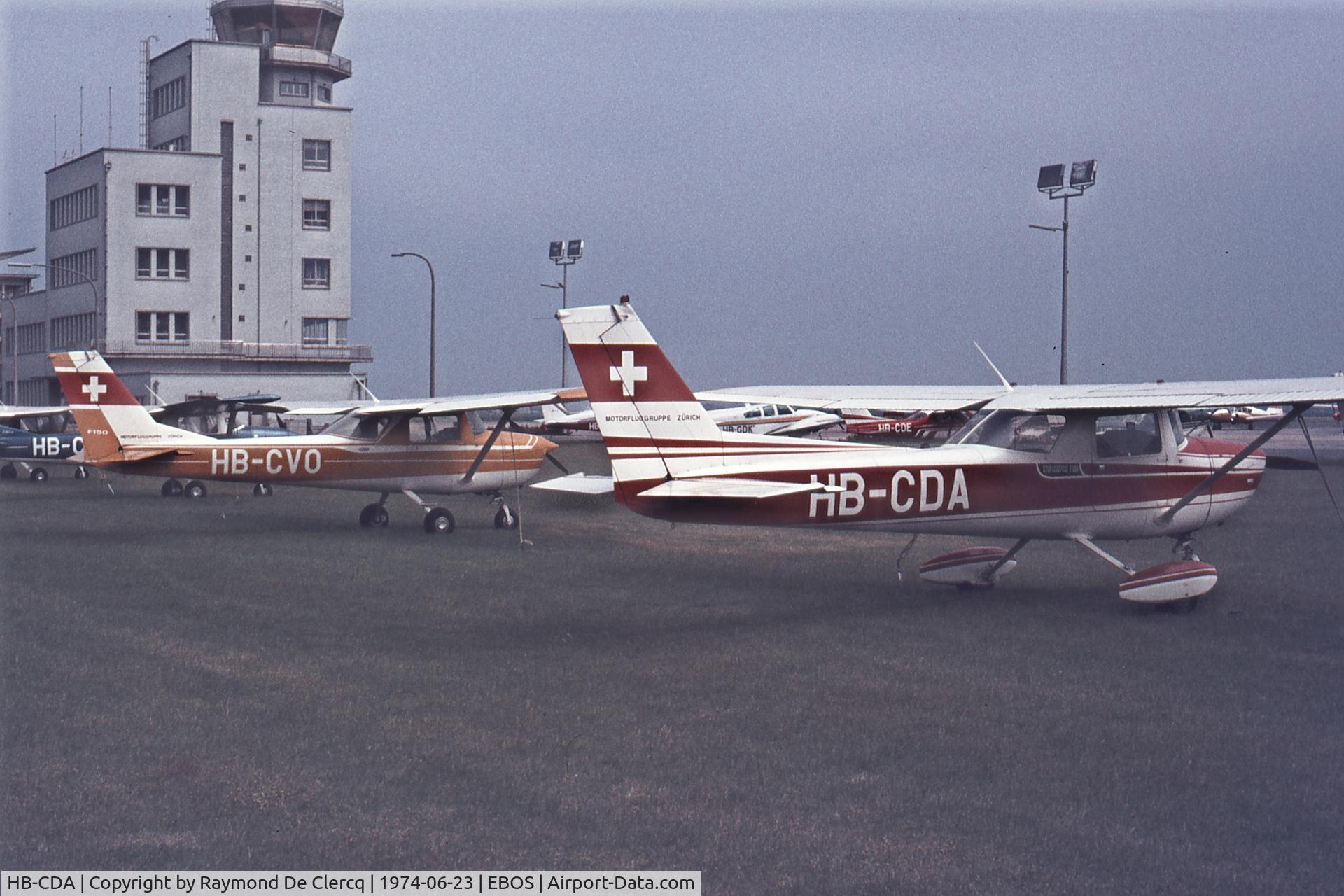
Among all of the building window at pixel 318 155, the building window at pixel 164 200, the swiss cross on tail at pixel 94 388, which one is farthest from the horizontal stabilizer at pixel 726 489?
the building window at pixel 318 155

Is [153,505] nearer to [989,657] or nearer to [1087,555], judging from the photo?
[1087,555]

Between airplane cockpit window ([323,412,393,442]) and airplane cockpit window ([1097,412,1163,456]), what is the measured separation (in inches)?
474

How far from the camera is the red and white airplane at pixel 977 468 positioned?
11375 millimetres

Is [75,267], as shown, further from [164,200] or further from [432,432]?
[432,432]

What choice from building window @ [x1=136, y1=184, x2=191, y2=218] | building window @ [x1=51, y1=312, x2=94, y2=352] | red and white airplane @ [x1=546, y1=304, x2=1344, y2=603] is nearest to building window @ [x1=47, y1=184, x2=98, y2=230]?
building window @ [x1=136, y1=184, x2=191, y2=218]

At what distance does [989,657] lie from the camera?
10.2 metres

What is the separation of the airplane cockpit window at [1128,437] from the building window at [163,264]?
6802 cm

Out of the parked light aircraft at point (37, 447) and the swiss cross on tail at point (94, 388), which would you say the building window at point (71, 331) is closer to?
the parked light aircraft at point (37, 447)

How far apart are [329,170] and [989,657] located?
234 ft

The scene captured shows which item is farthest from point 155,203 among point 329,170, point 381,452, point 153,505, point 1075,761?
point 1075,761

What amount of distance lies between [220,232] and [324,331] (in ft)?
26.1

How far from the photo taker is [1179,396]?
1239cm

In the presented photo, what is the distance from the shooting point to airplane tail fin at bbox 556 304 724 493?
37.4ft

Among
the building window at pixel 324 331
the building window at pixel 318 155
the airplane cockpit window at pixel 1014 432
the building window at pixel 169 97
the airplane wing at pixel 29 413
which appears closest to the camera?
the airplane cockpit window at pixel 1014 432
